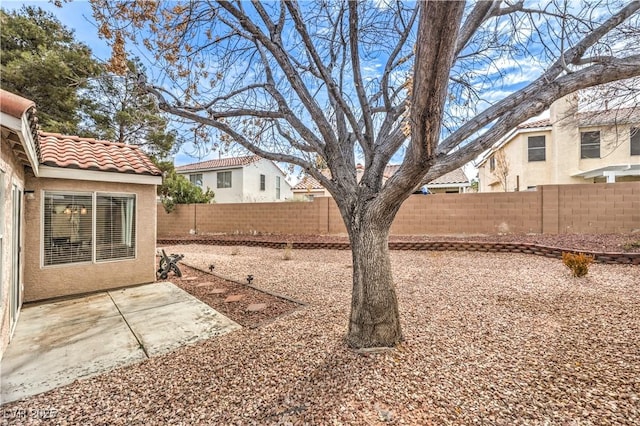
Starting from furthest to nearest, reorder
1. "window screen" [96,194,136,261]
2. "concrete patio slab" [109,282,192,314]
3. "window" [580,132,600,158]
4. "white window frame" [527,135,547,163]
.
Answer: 1. "white window frame" [527,135,547,163]
2. "window" [580,132,600,158]
3. "window screen" [96,194,136,261]
4. "concrete patio slab" [109,282,192,314]

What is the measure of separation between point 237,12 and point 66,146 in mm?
5683

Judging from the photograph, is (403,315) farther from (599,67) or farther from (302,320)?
(599,67)

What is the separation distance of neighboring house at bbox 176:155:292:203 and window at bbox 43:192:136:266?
15.1 m

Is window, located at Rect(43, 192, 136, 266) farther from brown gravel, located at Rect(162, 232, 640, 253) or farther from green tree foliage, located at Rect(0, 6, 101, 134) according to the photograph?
green tree foliage, located at Rect(0, 6, 101, 134)

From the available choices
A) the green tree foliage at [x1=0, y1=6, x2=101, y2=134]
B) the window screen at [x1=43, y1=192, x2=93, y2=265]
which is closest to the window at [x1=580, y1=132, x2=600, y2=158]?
the window screen at [x1=43, y1=192, x2=93, y2=265]

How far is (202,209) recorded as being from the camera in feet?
53.4

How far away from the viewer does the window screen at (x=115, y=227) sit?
6.21m

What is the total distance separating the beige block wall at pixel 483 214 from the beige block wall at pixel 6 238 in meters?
10.7

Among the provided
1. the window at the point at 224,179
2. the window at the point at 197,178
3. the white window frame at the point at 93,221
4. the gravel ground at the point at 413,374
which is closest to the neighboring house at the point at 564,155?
the gravel ground at the point at 413,374

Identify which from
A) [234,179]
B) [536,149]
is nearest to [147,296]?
[234,179]

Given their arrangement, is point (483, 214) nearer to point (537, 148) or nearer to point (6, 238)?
point (537, 148)

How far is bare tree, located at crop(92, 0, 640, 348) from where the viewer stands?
8.70ft

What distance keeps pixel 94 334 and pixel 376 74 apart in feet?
21.1

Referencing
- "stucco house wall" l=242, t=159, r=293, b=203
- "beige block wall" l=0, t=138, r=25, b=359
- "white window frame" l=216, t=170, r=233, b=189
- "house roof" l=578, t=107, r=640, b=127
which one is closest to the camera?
"beige block wall" l=0, t=138, r=25, b=359
